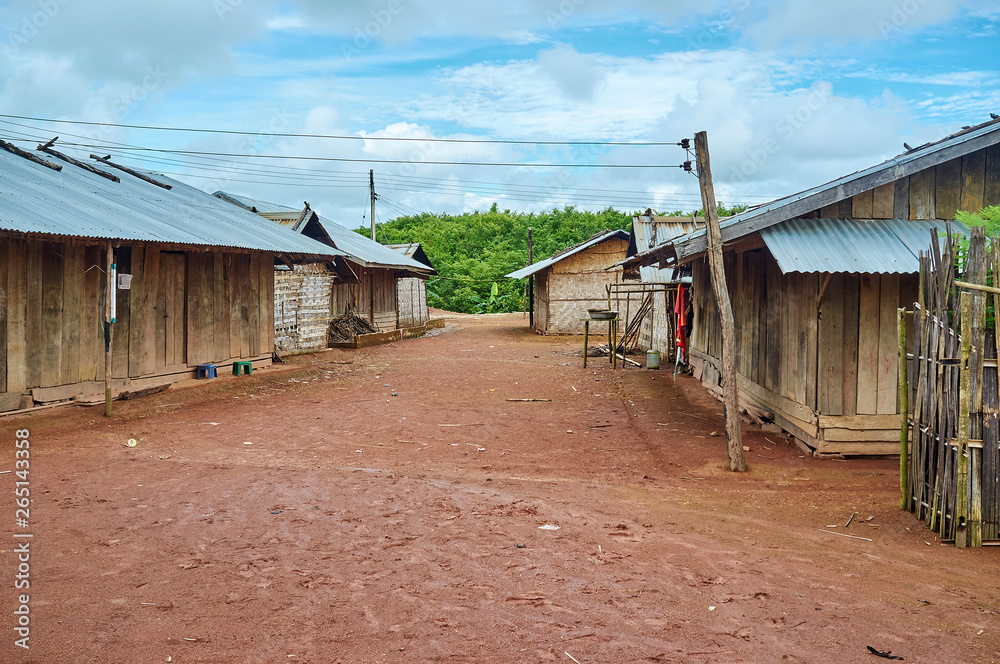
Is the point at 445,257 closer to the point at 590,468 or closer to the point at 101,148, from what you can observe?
the point at 101,148

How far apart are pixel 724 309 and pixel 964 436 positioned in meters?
3.10

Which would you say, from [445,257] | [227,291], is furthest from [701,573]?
[445,257]

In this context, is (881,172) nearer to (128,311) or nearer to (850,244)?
(850,244)

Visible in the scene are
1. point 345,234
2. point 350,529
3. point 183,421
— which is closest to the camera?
point 350,529

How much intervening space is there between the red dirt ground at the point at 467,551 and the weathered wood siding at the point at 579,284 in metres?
17.7

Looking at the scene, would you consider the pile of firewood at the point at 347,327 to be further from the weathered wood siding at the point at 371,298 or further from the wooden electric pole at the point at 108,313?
the wooden electric pole at the point at 108,313

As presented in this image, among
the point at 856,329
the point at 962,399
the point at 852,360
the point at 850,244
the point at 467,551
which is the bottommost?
the point at 467,551

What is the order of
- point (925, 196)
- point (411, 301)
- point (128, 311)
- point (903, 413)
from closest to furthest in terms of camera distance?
point (903, 413)
point (925, 196)
point (128, 311)
point (411, 301)

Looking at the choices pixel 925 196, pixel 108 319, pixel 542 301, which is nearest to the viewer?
pixel 925 196

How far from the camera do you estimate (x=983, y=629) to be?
385 centimetres

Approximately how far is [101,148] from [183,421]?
60.3 feet

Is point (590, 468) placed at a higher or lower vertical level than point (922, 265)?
lower
